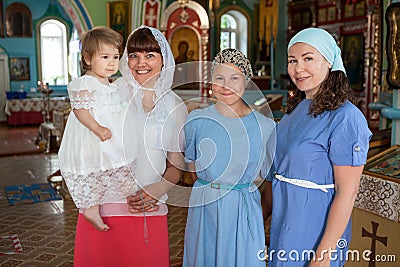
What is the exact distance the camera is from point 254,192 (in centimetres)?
204

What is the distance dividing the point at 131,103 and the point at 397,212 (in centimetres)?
189

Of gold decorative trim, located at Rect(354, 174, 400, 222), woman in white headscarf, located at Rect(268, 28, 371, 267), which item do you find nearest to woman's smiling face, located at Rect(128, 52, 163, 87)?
woman in white headscarf, located at Rect(268, 28, 371, 267)

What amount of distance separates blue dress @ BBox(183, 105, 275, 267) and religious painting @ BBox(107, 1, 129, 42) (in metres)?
6.38

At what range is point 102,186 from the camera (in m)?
2.00

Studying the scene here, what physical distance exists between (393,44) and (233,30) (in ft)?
45.1

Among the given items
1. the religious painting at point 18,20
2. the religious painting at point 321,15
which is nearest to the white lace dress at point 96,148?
the religious painting at point 321,15

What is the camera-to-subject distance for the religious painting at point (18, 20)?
15.4 m

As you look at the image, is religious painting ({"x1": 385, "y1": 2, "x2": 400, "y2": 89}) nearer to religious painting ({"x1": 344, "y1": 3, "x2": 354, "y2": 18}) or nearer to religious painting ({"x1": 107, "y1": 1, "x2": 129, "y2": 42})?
religious painting ({"x1": 107, "y1": 1, "x2": 129, "y2": 42})

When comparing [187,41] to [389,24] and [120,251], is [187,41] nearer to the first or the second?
[389,24]

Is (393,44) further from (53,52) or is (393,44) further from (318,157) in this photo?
(53,52)

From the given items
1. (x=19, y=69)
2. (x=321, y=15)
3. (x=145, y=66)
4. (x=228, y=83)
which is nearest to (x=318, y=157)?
(x=228, y=83)

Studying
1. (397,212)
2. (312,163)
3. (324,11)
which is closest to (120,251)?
(312,163)

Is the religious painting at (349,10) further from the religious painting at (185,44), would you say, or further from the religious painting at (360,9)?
the religious painting at (185,44)

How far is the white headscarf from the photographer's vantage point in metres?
1.96
